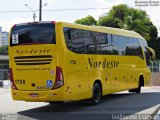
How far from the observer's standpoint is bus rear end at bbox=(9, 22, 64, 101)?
48.9ft

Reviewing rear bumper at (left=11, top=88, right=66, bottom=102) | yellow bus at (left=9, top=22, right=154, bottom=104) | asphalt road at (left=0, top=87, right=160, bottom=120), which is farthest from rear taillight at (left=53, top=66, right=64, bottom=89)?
asphalt road at (left=0, top=87, right=160, bottom=120)

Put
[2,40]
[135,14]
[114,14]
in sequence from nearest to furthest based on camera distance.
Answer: [135,14] < [114,14] < [2,40]

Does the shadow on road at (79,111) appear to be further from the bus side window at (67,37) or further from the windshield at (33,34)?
the windshield at (33,34)

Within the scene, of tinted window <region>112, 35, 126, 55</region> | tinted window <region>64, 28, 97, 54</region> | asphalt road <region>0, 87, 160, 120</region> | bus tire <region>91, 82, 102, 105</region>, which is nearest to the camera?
asphalt road <region>0, 87, 160, 120</region>

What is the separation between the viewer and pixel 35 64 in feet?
50.1

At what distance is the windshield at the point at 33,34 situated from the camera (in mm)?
15195

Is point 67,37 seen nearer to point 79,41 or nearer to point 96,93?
point 79,41

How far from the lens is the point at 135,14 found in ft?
252

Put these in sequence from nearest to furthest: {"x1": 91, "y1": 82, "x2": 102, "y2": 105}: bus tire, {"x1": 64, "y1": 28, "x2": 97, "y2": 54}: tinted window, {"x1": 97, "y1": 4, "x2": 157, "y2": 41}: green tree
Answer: {"x1": 64, "y1": 28, "x2": 97, "y2": 54}: tinted window
{"x1": 91, "y1": 82, "x2": 102, "y2": 105}: bus tire
{"x1": 97, "y1": 4, "x2": 157, "y2": 41}: green tree

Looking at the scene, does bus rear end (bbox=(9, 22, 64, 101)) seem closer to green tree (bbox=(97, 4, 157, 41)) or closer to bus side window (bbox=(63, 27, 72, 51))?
bus side window (bbox=(63, 27, 72, 51))

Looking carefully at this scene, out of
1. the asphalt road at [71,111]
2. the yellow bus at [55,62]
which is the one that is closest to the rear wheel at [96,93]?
the yellow bus at [55,62]

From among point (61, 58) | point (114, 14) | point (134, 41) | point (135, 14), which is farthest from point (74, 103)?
point (114, 14)

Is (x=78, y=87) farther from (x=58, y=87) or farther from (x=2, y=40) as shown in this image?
(x=2, y=40)

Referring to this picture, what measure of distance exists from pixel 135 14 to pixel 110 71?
2307 inches
